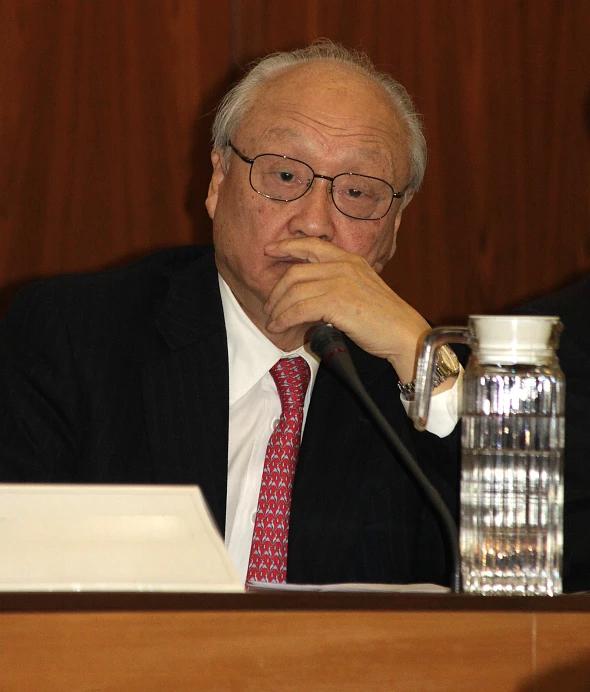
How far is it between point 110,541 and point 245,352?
87cm

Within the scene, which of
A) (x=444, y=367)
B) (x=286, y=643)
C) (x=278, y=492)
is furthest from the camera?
(x=278, y=492)

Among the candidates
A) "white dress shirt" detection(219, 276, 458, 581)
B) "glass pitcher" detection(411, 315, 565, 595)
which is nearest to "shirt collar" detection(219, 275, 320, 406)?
"white dress shirt" detection(219, 276, 458, 581)

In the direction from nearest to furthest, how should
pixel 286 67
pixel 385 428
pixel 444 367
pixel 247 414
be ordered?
pixel 385 428, pixel 444 367, pixel 247 414, pixel 286 67

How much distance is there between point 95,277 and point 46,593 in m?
1.10

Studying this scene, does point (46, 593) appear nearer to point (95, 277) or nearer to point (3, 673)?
point (3, 673)

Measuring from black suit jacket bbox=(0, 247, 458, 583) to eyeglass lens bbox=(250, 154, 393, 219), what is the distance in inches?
8.6

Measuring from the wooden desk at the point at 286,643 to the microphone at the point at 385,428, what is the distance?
270mm

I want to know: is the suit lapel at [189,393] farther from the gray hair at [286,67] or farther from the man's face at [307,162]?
the gray hair at [286,67]

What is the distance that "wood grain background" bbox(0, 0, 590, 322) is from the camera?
253 cm

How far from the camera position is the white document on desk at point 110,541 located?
803mm

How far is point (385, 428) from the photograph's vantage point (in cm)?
116

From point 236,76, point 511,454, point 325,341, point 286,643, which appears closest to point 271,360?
point 325,341

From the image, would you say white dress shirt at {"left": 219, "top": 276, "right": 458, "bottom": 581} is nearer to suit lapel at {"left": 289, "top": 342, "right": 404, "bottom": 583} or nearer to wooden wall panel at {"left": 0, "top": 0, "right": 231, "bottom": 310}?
suit lapel at {"left": 289, "top": 342, "right": 404, "bottom": 583}

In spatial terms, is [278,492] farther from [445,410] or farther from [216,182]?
[216,182]
